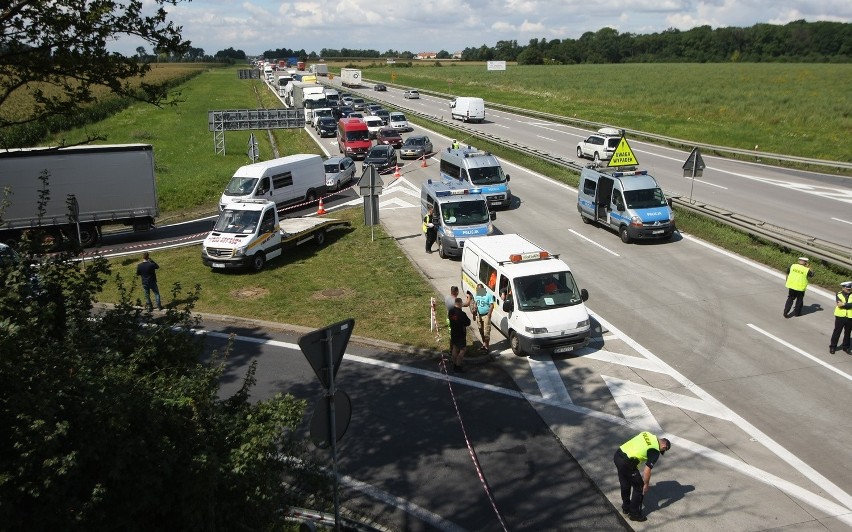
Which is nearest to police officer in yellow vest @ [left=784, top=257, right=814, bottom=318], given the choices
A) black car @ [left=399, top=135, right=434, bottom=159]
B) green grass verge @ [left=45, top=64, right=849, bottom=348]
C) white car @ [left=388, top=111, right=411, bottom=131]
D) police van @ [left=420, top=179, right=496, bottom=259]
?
green grass verge @ [left=45, top=64, right=849, bottom=348]

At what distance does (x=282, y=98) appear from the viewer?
9581 cm

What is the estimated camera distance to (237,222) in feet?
71.5

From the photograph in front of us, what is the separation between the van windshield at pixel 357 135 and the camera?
1741 inches

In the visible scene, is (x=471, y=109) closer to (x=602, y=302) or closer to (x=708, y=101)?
(x=708, y=101)

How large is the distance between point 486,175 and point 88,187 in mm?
16042

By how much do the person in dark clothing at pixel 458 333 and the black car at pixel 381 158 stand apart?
2658cm

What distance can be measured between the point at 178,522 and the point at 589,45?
20219 centimetres

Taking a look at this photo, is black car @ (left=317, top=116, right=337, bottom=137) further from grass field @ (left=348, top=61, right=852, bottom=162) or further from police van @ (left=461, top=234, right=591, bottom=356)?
police van @ (left=461, top=234, right=591, bottom=356)

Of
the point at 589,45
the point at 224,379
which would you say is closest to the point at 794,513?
the point at 224,379

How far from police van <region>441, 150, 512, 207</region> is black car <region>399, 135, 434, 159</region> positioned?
13.8 metres

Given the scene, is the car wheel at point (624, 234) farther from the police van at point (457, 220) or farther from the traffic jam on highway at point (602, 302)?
the police van at point (457, 220)

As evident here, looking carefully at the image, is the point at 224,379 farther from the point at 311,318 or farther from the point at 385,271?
the point at 385,271

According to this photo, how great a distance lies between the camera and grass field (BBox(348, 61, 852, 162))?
47688mm

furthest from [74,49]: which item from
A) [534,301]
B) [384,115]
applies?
[384,115]
